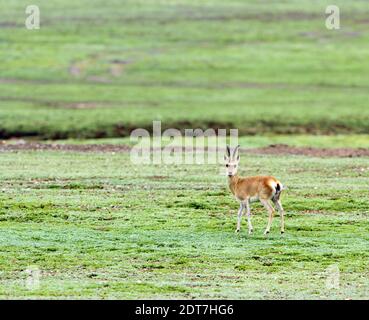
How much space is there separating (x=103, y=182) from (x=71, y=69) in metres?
44.4

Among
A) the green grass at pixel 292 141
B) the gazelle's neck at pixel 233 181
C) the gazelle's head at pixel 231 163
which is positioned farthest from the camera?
the green grass at pixel 292 141

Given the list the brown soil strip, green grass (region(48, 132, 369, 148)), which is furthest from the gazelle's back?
green grass (region(48, 132, 369, 148))

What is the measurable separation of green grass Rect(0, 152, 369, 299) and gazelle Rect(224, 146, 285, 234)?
0.65 meters

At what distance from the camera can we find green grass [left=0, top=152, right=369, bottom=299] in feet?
55.1

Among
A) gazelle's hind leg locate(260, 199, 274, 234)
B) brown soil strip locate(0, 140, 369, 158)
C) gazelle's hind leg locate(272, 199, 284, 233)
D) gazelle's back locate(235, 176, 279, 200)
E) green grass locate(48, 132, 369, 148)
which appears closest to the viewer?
gazelle's back locate(235, 176, 279, 200)

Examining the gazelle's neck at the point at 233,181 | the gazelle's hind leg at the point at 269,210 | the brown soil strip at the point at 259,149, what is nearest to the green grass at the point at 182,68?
the brown soil strip at the point at 259,149

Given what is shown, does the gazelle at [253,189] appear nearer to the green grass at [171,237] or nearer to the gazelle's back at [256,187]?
the gazelle's back at [256,187]

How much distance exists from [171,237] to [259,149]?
62.2 ft

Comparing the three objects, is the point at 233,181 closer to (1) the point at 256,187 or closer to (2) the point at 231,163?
(2) the point at 231,163

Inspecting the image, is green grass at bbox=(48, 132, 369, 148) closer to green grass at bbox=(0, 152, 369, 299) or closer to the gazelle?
green grass at bbox=(0, 152, 369, 299)

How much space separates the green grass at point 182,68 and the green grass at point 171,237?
777 inches

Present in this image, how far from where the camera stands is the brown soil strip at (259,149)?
125 feet

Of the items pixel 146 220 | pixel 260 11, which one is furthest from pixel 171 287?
pixel 260 11

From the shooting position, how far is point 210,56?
254 ft
